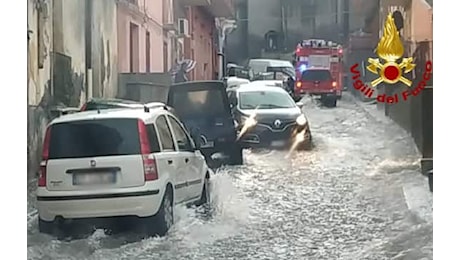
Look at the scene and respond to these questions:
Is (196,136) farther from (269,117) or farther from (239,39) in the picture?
(239,39)

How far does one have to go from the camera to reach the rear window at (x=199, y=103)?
5.79m

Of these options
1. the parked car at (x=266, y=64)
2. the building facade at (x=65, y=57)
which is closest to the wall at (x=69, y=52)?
the building facade at (x=65, y=57)

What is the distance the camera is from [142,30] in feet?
19.4

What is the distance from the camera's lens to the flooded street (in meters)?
5.68

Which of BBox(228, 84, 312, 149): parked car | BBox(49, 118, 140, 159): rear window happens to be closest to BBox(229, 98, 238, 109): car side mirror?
BBox(228, 84, 312, 149): parked car

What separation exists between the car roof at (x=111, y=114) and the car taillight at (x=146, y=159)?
0.18 feet

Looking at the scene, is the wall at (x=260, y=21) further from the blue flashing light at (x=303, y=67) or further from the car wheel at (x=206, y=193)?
the car wheel at (x=206, y=193)

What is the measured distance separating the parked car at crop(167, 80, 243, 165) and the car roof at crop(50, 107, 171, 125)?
11 cm

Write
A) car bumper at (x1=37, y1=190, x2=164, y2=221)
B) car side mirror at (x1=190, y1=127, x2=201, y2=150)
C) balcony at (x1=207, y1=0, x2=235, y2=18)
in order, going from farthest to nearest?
balcony at (x1=207, y1=0, x2=235, y2=18), car side mirror at (x1=190, y1=127, x2=201, y2=150), car bumper at (x1=37, y1=190, x2=164, y2=221)

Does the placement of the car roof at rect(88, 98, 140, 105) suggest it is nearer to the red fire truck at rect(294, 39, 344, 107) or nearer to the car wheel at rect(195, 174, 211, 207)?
the car wheel at rect(195, 174, 211, 207)

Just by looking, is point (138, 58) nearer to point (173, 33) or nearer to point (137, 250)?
point (173, 33)

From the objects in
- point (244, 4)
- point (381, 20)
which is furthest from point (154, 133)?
point (381, 20)

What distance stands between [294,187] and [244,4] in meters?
0.92

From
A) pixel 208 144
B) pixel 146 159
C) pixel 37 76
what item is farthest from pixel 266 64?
pixel 37 76
